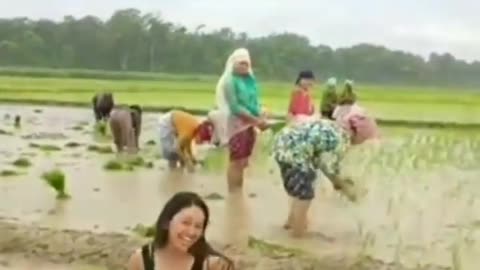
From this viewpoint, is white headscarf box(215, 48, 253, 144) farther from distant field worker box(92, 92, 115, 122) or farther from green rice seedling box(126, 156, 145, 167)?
distant field worker box(92, 92, 115, 122)

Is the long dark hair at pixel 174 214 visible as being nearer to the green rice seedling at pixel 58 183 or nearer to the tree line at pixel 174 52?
the green rice seedling at pixel 58 183

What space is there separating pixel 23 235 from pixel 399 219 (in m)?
3.14

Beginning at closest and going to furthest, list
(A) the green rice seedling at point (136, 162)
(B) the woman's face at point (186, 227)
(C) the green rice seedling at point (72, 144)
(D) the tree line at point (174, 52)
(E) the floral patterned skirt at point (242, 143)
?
(B) the woman's face at point (186, 227), (E) the floral patterned skirt at point (242, 143), (A) the green rice seedling at point (136, 162), (C) the green rice seedling at point (72, 144), (D) the tree line at point (174, 52)

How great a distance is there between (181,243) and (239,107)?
6294 millimetres

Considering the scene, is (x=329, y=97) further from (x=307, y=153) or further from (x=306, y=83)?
(x=307, y=153)

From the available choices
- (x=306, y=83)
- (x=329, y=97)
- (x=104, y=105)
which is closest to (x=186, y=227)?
(x=306, y=83)

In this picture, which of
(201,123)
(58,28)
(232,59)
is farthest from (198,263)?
(58,28)

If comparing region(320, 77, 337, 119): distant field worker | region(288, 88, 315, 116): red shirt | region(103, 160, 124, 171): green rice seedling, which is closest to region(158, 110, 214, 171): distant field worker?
region(103, 160, 124, 171): green rice seedling

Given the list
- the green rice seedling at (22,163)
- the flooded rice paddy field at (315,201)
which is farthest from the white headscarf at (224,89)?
the green rice seedling at (22,163)

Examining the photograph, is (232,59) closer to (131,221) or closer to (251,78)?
(251,78)

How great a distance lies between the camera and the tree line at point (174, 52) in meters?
65.8

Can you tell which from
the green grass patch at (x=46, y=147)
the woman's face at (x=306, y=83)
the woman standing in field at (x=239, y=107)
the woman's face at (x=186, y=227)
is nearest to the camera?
the woman's face at (x=186, y=227)

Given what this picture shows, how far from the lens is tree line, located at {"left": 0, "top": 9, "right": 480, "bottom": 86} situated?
65812 millimetres

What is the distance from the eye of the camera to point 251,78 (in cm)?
996
